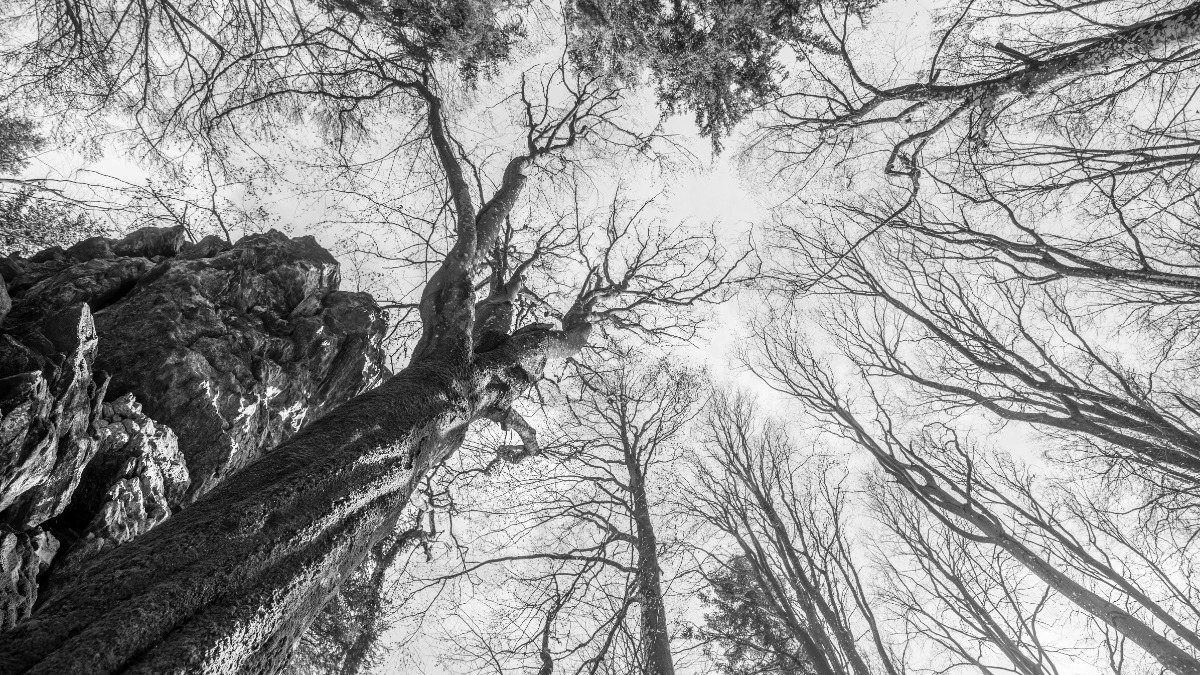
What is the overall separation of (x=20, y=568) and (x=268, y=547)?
331 cm

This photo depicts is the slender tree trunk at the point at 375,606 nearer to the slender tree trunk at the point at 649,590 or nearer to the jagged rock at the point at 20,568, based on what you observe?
the slender tree trunk at the point at 649,590

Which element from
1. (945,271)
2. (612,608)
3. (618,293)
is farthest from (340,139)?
(945,271)

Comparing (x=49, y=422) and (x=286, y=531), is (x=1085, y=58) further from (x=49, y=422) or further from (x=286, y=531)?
(x=49, y=422)

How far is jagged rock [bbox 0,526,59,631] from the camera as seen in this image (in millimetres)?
3098

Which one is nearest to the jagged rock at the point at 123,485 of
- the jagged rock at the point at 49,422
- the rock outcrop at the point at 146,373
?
the rock outcrop at the point at 146,373

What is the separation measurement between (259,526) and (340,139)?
600cm

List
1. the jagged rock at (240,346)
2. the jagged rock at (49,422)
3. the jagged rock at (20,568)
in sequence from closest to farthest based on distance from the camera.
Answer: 1. the jagged rock at (20,568)
2. the jagged rock at (49,422)
3. the jagged rock at (240,346)

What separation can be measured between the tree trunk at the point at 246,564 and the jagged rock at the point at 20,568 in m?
2.62

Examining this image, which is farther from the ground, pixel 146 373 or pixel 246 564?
pixel 146 373

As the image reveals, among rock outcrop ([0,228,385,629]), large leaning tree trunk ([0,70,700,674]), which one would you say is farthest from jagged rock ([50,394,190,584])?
large leaning tree trunk ([0,70,700,674])

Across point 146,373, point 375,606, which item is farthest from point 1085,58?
point 375,606

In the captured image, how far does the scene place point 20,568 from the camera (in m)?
3.32

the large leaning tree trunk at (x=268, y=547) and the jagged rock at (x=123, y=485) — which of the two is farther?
the jagged rock at (x=123, y=485)

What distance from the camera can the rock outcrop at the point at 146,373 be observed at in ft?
11.6
